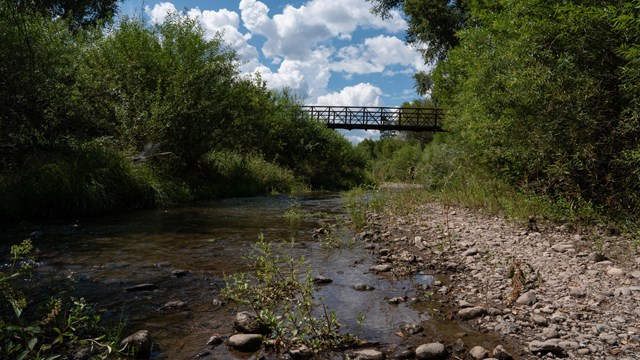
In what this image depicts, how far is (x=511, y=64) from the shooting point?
9.07 meters

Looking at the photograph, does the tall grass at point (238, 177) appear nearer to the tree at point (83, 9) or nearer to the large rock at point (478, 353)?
the tree at point (83, 9)

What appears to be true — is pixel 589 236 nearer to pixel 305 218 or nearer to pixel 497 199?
pixel 497 199

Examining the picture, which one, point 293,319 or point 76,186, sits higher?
point 76,186

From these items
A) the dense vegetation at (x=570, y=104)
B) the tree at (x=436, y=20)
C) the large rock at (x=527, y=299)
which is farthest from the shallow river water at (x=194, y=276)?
the tree at (x=436, y=20)

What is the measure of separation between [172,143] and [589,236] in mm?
15194

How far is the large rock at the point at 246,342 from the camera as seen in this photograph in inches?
152

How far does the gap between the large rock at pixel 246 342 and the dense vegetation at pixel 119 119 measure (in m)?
4.80

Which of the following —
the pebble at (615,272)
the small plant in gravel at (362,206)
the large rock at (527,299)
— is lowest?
the large rock at (527,299)

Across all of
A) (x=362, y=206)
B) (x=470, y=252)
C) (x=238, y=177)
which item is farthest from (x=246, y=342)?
(x=238, y=177)

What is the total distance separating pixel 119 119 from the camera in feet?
51.3

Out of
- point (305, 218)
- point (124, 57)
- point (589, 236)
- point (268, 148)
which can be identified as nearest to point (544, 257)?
point (589, 236)

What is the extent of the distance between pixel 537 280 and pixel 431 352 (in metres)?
2.31

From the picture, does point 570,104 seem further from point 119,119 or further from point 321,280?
point 119,119

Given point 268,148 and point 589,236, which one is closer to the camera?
point 589,236
